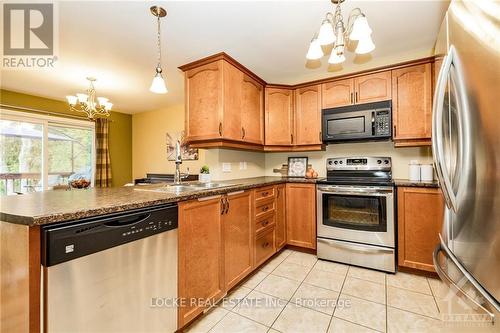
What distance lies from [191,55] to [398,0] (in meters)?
1.99

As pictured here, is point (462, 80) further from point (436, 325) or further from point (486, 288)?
point (436, 325)

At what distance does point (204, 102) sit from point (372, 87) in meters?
1.92

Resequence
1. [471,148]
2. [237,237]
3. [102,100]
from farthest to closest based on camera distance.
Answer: [102,100], [237,237], [471,148]

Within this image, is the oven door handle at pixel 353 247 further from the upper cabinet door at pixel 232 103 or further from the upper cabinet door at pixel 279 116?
the upper cabinet door at pixel 232 103

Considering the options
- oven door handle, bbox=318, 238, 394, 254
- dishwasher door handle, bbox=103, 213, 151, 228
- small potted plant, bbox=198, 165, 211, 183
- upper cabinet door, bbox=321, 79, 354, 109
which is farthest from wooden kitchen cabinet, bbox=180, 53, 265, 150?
oven door handle, bbox=318, 238, 394, 254

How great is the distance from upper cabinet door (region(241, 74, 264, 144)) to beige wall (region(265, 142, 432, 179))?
79 centimetres

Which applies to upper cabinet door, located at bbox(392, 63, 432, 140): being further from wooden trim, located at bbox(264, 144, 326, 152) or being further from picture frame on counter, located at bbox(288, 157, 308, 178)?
picture frame on counter, located at bbox(288, 157, 308, 178)

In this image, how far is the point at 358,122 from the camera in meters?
2.62

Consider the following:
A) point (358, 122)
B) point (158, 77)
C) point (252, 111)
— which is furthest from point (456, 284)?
point (252, 111)

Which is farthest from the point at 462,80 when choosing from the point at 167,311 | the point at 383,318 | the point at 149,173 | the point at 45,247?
the point at 149,173

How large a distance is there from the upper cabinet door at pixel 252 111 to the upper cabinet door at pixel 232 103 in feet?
0.28

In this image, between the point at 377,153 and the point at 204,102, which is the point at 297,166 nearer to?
the point at 377,153

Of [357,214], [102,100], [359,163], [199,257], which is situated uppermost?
[102,100]

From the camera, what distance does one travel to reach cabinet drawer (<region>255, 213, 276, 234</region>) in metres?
2.29
